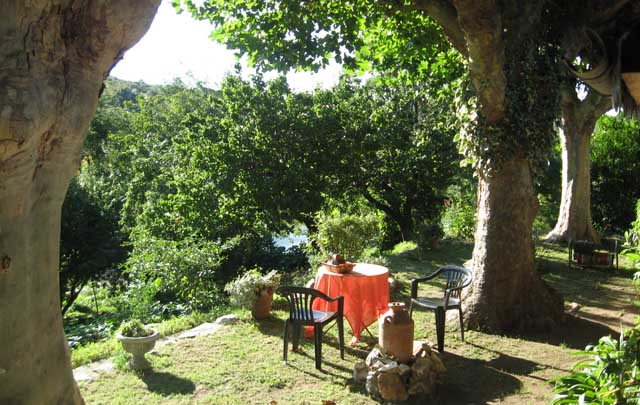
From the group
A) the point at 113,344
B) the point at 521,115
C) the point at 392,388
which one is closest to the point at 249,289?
the point at 113,344

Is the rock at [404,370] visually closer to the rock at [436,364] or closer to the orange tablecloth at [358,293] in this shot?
the rock at [436,364]

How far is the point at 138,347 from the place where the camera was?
16.8ft

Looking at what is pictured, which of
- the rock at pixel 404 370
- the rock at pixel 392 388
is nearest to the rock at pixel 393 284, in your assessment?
the rock at pixel 404 370

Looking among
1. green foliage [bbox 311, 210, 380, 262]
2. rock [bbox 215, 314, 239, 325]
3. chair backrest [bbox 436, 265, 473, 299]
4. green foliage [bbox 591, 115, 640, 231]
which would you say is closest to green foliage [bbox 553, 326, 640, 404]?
chair backrest [bbox 436, 265, 473, 299]

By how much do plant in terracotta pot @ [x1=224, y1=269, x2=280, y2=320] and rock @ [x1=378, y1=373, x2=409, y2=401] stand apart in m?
2.88

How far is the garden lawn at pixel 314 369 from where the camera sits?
474 centimetres

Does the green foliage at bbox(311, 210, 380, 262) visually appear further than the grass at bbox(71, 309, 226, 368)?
Yes

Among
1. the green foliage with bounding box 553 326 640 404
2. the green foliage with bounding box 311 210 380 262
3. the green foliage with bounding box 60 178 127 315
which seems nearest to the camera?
the green foliage with bounding box 553 326 640 404

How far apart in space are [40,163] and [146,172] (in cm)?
1435

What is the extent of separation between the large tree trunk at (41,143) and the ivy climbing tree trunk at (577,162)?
12.2 metres

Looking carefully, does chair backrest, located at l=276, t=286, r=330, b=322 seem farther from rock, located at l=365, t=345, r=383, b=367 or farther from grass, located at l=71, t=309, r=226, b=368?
grass, located at l=71, t=309, r=226, b=368

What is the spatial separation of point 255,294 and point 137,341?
7.48 feet

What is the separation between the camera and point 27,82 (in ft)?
6.16

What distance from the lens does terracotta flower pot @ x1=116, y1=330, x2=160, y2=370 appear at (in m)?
5.09
